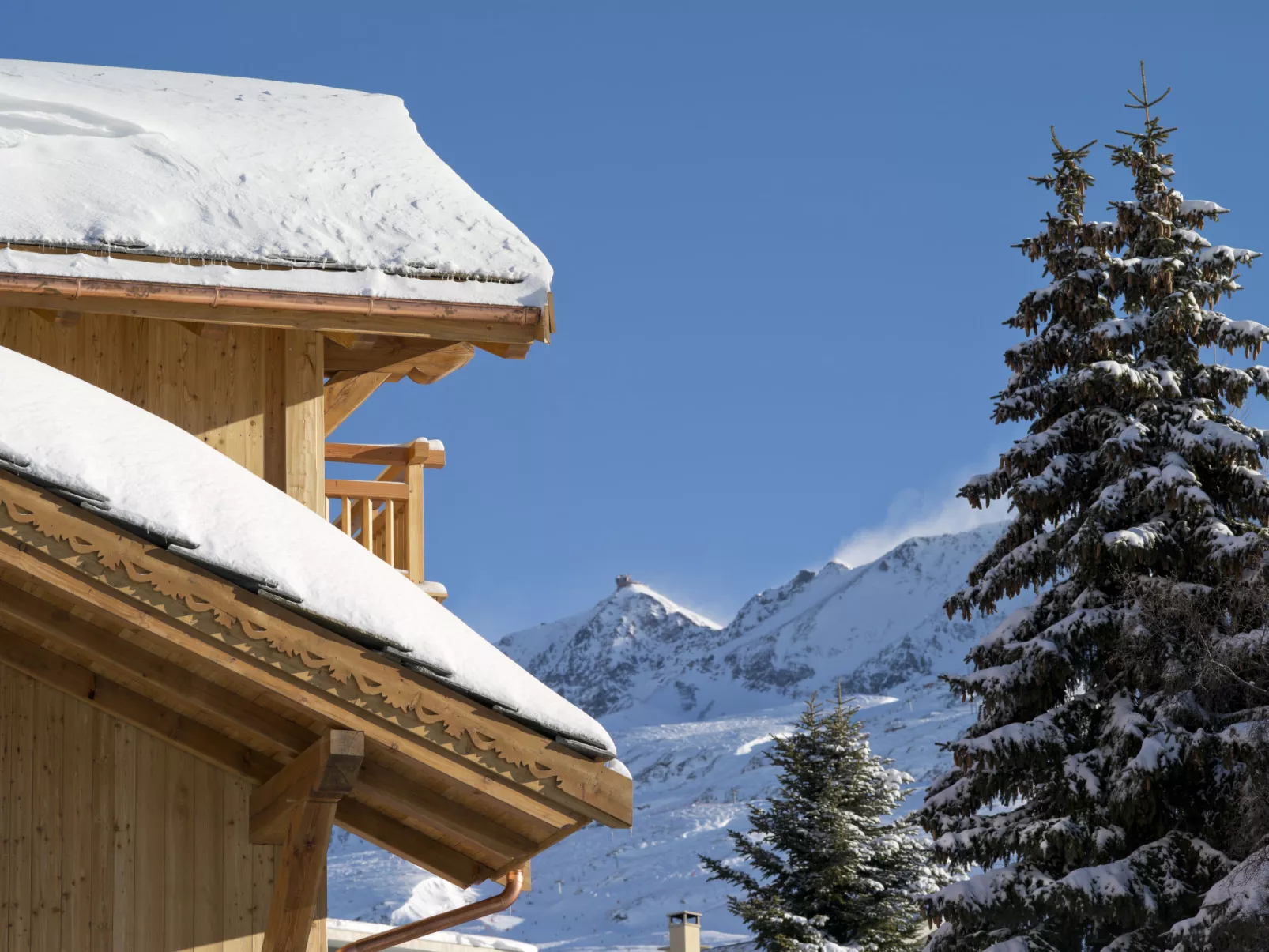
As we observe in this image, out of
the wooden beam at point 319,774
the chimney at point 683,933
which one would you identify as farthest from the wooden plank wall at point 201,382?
the chimney at point 683,933

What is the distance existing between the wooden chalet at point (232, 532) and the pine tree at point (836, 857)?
1067cm

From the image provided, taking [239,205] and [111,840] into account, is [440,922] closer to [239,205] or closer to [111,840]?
[111,840]

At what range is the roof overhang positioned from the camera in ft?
14.5

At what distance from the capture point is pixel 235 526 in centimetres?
461

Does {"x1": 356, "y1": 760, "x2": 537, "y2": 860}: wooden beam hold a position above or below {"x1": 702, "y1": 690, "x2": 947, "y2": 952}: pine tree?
below

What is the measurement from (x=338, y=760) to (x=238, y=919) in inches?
76.1

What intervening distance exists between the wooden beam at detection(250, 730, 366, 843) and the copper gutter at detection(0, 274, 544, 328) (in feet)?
8.44

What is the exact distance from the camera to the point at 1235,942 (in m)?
11.9

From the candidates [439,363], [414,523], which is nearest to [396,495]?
[414,523]

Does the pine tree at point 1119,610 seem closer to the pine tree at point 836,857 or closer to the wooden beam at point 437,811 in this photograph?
the pine tree at point 836,857

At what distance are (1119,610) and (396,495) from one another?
8.23 meters

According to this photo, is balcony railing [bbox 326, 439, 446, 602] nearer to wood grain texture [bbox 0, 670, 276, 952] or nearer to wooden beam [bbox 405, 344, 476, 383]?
wooden beam [bbox 405, 344, 476, 383]

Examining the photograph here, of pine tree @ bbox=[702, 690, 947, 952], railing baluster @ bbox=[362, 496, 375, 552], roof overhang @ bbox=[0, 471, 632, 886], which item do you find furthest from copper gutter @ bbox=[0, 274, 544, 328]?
pine tree @ bbox=[702, 690, 947, 952]

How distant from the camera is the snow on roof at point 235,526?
447 cm
